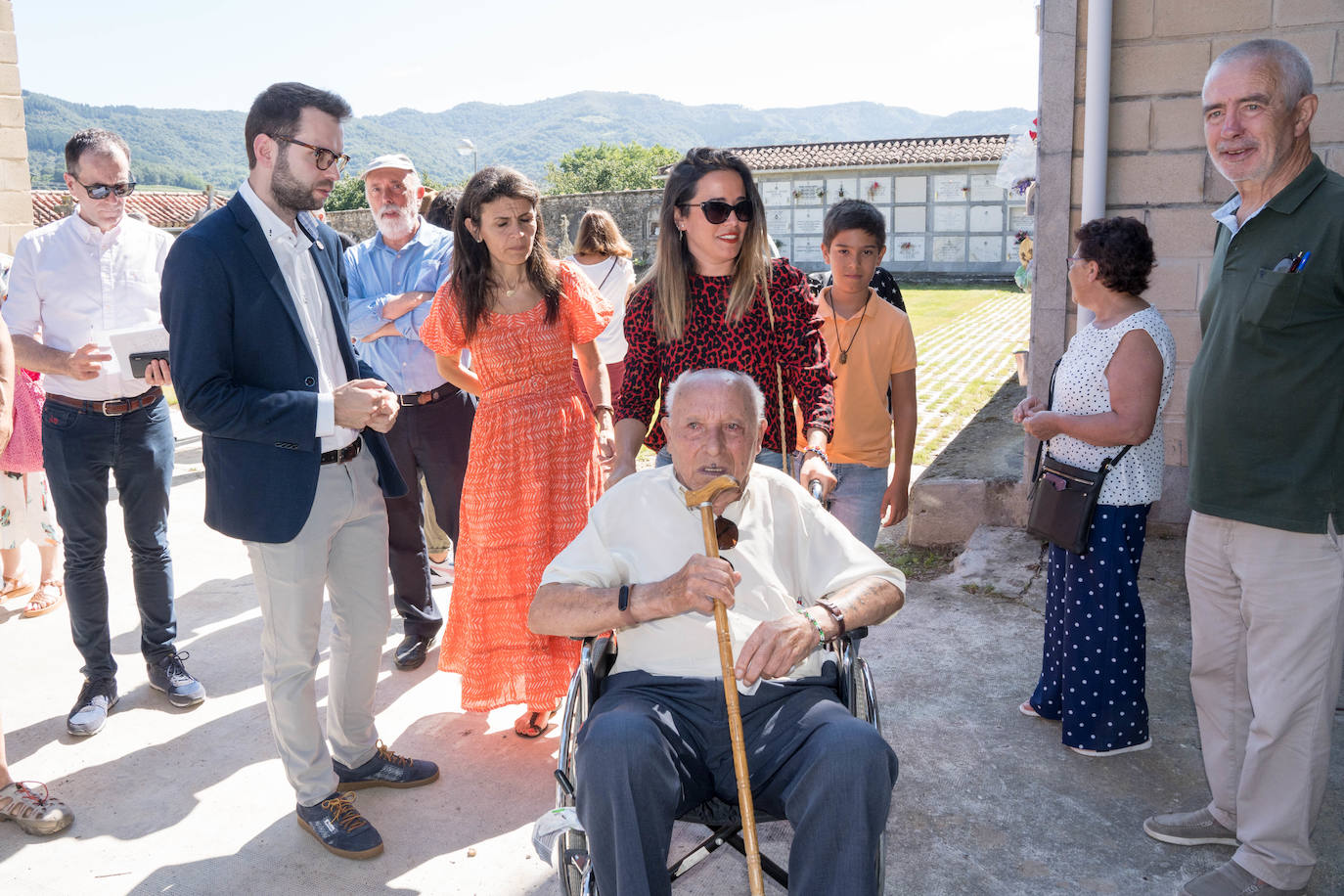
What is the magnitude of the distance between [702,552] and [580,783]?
65cm

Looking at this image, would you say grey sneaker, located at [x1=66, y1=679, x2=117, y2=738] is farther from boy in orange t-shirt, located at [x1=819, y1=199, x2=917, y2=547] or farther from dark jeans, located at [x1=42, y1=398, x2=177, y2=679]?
boy in orange t-shirt, located at [x1=819, y1=199, x2=917, y2=547]

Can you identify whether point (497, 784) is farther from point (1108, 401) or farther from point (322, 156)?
point (1108, 401)

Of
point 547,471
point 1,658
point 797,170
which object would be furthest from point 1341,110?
point 797,170

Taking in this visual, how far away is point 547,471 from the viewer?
3730 millimetres

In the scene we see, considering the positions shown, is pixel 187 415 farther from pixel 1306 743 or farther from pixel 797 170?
pixel 797 170

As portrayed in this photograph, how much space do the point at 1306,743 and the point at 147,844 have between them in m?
3.35

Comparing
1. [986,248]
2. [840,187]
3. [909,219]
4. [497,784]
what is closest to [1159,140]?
[497,784]

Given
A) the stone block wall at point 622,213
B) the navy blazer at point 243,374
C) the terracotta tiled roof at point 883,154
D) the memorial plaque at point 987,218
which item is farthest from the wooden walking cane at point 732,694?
the memorial plaque at point 987,218

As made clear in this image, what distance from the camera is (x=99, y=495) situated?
3.94m

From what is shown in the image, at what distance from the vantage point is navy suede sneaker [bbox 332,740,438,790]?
3350mm

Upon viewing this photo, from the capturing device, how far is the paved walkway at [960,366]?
9573mm

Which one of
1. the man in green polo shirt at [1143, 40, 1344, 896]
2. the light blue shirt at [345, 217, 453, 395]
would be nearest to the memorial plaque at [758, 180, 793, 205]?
the light blue shirt at [345, 217, 453, 395]

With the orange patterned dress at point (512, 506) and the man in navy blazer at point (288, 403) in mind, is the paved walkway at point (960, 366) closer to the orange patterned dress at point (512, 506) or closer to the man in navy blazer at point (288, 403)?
the orange patterned dress at point (512, 506)

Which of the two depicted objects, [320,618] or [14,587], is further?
[14,587]
